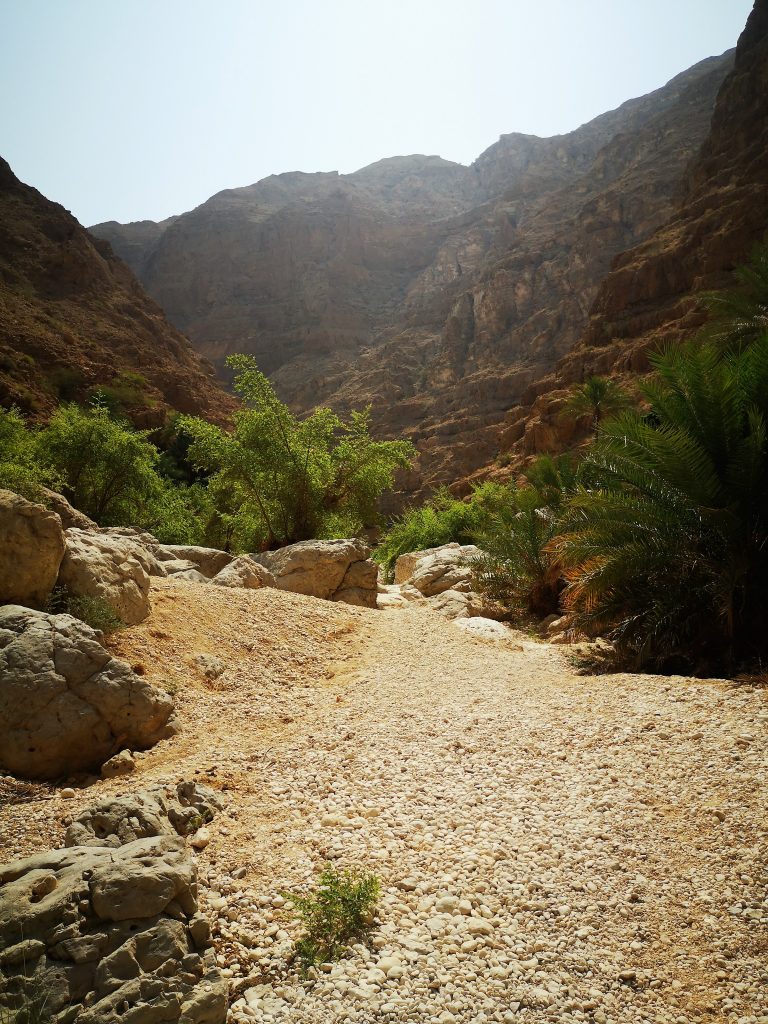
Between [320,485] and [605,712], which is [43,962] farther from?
[320,485]

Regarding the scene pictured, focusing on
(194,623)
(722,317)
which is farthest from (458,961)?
(722,317)

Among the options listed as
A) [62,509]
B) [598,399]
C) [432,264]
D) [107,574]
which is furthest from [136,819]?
[432,264]

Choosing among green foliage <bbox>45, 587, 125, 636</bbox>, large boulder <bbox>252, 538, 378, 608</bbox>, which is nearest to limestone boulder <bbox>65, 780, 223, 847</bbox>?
green foliage <bbox>45, 587, 125, 636</bbox>

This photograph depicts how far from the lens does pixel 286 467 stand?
486 inches

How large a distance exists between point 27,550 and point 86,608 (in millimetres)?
780

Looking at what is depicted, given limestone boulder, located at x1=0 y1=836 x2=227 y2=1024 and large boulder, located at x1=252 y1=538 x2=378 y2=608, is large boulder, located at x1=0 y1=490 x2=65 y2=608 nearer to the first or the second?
limestone boulder, located at x1=0 y1=836 x2=227 y2=1024

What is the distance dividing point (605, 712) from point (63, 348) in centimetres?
3759

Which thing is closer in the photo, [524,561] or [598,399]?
[524,561]

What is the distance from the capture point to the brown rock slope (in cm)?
3341

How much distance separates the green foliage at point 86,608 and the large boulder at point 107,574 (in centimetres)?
7

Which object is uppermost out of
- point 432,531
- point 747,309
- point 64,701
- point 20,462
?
point 747,309

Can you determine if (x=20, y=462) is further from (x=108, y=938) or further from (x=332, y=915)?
(x=332, y=915)

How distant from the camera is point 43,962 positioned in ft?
6.33

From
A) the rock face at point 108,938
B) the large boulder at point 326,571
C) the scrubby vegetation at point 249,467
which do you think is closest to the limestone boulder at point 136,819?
the rock face at point 108,938
